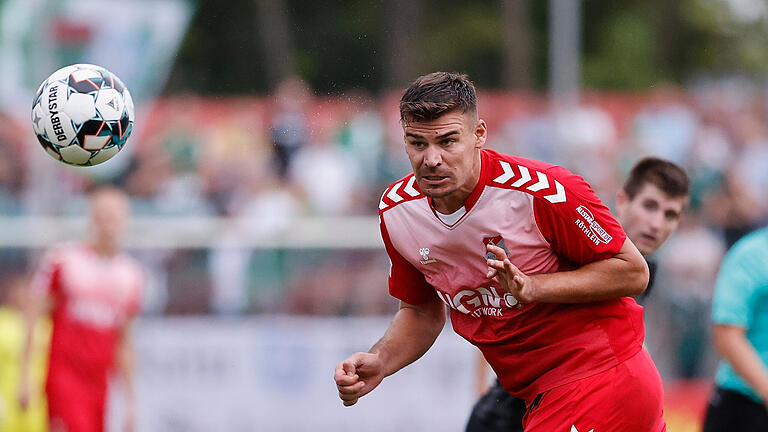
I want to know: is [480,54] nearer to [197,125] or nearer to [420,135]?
[197,125]

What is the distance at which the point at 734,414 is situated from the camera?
618 centimetres

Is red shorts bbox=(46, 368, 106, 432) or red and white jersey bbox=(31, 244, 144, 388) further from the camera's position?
red and white jersey bbox=(31, 244, 144, 388)

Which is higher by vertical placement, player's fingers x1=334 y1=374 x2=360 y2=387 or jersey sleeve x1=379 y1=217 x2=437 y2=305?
jersey sleeve x1=379 y1=217 x2=437 y2=305

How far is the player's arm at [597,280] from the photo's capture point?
4.26m

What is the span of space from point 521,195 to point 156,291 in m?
7.31

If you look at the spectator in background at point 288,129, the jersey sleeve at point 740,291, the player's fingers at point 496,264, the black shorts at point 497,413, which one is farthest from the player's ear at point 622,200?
the spectator in background at point 288,129

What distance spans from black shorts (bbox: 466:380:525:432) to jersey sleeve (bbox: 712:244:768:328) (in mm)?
1363

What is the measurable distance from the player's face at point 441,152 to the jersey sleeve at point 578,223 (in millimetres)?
352

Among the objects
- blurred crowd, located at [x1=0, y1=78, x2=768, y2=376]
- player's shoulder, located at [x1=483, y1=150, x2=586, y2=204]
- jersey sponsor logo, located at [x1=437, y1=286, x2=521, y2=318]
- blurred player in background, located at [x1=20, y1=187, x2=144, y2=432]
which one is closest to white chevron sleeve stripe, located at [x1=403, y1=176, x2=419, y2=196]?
player's shoulder, located at [x1=483, y1=150, x2=586, y2=204]

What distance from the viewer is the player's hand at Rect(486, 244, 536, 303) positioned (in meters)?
4.07

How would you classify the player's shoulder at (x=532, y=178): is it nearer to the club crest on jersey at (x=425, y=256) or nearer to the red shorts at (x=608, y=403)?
the club crest on jersey at (x=425, y=256)

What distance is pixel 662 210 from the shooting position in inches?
214

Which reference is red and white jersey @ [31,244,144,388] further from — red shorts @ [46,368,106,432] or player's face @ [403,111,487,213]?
player's face @ [403,111,487,213]

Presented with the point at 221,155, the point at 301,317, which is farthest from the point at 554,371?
the point at 221,155
